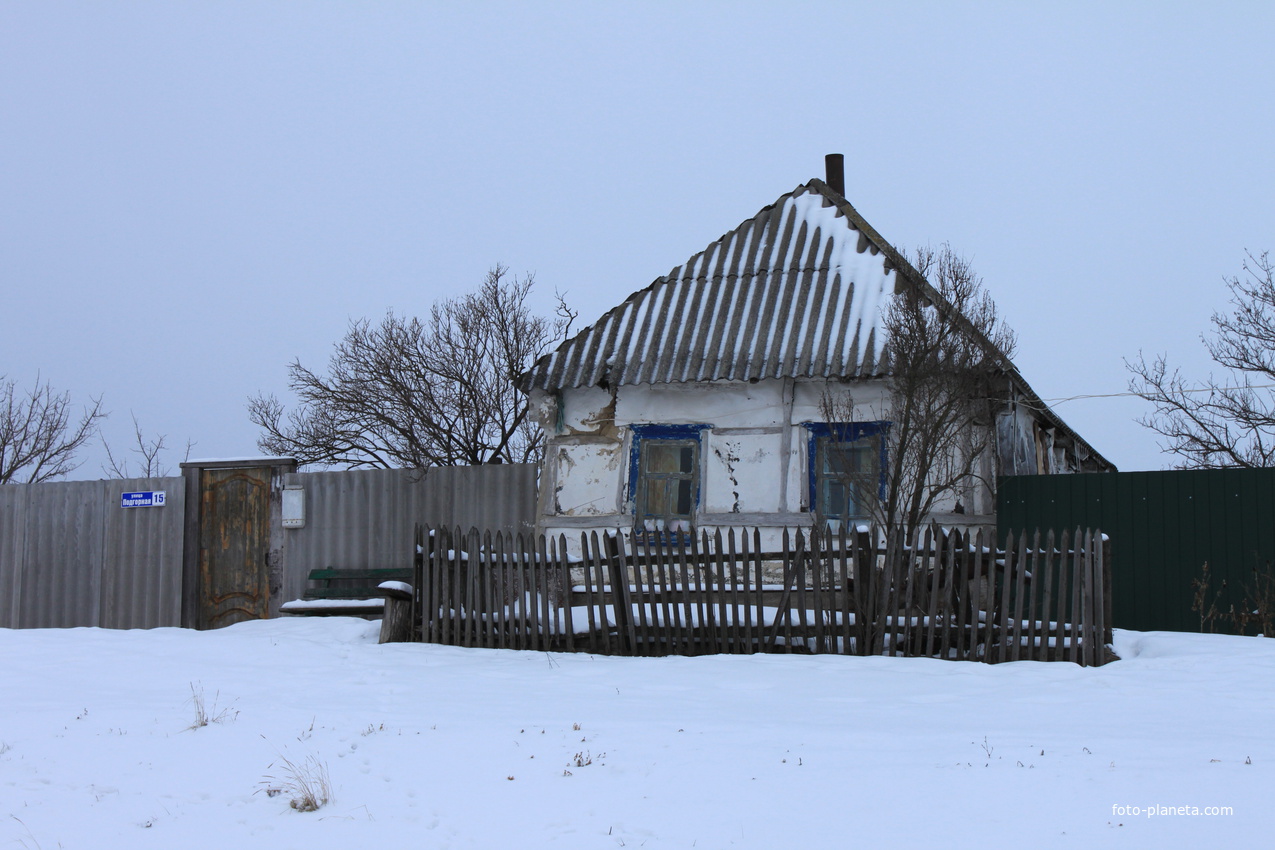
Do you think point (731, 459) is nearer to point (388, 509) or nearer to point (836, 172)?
point (388, 509)

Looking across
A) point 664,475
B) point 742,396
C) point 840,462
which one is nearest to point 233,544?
point 664,475

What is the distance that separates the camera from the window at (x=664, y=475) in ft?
35.8

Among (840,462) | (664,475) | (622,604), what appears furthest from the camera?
(664,475)

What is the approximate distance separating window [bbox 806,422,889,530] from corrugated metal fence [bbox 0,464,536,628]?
3212 millimetres

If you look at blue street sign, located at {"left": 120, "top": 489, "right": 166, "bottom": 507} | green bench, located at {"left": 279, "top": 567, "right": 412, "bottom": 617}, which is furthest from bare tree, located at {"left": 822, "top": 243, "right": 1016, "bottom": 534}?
blue street sign, located at {"left": 120, "top": 489, "right": 166, "bottom": 507}

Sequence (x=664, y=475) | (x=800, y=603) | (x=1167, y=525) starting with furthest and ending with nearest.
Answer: (x=664, y=475), (x=1167, y=525), (x=800, y=603)

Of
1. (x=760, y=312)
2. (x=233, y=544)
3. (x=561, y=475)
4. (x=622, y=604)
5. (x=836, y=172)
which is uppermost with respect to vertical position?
(x=836, y=172)

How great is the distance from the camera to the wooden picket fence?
7.43 m

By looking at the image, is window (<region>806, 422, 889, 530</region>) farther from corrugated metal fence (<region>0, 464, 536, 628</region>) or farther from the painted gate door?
the painted gate door

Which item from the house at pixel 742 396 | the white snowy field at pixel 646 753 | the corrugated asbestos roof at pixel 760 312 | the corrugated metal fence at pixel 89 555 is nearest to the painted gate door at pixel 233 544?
the corrugated metal fence at pixel 89 555

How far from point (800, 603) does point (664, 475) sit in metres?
3.44

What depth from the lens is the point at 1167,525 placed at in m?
9.37

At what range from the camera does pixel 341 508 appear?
1165cm

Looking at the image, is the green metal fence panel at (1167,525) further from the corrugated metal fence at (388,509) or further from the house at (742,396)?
the corrugated metal fence at (388,509)
